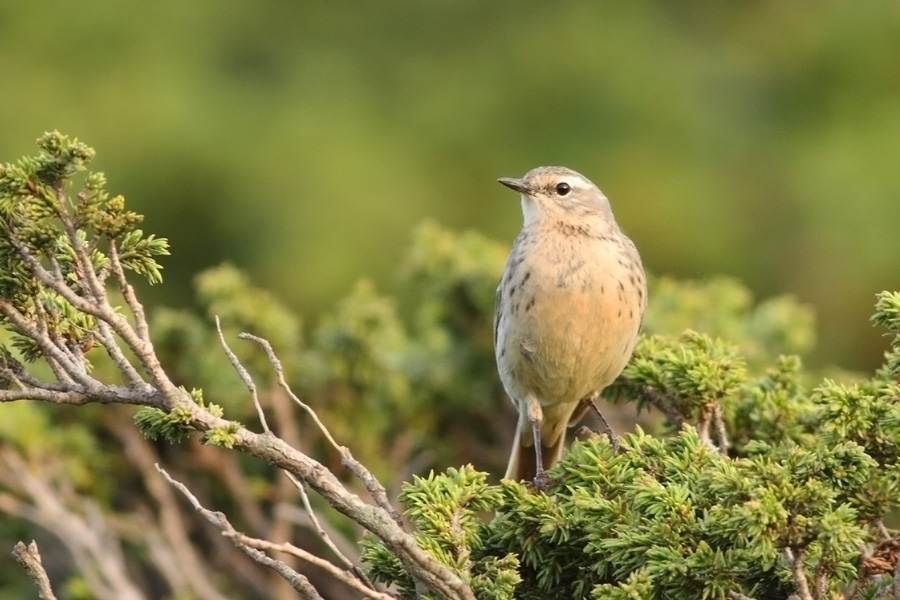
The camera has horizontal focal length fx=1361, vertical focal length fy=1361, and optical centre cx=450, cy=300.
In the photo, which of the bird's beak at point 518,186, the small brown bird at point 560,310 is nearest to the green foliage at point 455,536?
the small brown bird at point 560,310

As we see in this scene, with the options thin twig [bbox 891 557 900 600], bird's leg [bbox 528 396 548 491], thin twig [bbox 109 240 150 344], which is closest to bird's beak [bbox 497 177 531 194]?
bird's leg [bbox 528 396 548 491]

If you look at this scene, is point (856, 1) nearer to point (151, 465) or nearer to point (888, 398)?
point (151, 465)

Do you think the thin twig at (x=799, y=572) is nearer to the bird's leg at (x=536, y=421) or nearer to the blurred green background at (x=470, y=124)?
the bird's leg at (x=536, y=421)

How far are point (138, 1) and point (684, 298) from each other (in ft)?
34.1

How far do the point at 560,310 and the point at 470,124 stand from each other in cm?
955

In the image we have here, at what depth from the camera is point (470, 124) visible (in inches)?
544

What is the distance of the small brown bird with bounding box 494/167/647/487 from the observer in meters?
4.41

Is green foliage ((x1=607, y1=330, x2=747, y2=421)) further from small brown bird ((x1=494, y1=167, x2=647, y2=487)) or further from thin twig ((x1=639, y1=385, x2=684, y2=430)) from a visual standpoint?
small brown bird ((x1=494, y1=167, x2=647, y2=487))

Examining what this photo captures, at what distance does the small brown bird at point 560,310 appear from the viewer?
4.41m

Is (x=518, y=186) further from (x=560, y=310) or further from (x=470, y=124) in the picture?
(x=470, y=124)

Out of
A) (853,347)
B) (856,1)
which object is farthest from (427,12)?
(853,347)

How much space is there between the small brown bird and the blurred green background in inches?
245

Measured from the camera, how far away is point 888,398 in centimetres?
278

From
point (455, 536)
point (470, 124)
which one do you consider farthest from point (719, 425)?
point (470, 124)
